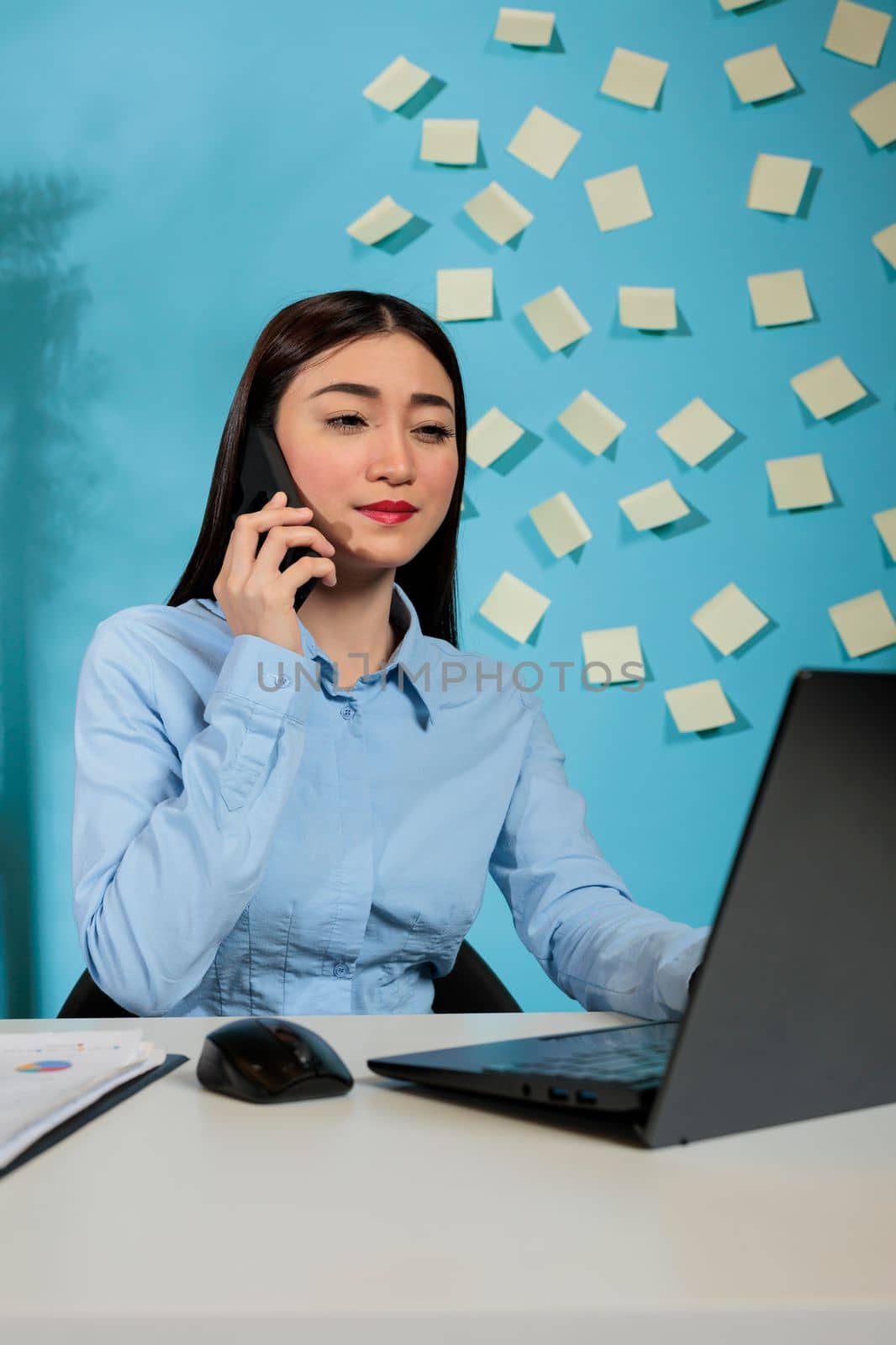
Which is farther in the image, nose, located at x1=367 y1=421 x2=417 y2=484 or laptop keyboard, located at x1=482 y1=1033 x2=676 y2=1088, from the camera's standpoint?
nose, located at x1=367 y1=421 x2=417 y2=484

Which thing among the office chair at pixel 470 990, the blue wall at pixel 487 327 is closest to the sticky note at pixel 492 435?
the blue wall at pixel 487 327

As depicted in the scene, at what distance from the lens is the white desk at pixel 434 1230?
0.38 m

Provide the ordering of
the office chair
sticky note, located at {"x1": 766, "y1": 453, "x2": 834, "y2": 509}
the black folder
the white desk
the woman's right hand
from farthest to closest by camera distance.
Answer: sticky note, located at {"x1": 766, "y1": 453, "x2": 834, "y2": 509}, the office chair, the woman's right hand, the black folder, the white desk

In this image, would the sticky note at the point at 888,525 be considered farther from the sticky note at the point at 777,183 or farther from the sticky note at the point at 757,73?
the sticky note at the point at 757,73

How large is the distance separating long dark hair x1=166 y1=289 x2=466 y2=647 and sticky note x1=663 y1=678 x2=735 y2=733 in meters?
0.88

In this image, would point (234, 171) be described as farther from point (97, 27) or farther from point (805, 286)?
point (805, 286)

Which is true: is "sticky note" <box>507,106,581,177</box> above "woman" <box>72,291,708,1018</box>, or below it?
above

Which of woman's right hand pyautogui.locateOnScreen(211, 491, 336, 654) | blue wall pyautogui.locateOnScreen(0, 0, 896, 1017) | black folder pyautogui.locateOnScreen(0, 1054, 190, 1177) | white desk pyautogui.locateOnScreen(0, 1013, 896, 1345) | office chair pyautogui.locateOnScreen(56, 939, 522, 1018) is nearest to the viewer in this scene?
white desk pyautogui.locateOnScreen(0, 1013, 896, 1345)

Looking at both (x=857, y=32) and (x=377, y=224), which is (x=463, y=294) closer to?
(x=377, y=224)

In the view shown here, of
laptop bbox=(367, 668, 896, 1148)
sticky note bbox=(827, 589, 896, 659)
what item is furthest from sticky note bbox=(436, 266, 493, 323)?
laptop bbox=(367, 668, 896, 1148)

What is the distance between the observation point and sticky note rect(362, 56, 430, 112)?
7.12ft

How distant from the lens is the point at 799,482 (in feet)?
7.37

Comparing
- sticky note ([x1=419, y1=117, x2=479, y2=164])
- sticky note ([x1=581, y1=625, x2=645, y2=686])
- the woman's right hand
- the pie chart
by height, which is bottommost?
the pie chart

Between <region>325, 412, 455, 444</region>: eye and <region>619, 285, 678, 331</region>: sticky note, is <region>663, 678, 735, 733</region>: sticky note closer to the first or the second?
<region>619, 285, 678, 331</region>: sticky note
